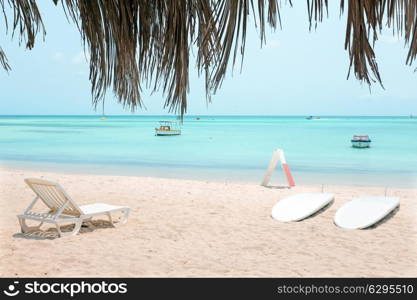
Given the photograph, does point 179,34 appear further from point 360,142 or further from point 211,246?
point 360,142

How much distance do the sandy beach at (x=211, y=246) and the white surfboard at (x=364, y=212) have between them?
0.12 metres

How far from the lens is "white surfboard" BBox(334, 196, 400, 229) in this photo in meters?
4.89

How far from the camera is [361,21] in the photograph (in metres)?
0.70

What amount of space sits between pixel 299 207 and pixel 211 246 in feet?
5.38

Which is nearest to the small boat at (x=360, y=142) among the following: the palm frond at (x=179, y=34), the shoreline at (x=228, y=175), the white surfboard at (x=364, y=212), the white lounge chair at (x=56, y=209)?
the shoreline at (x=228, y=175)

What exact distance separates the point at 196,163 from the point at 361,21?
1612 centimetres

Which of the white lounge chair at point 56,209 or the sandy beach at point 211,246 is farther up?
the white lounge chair at point 56,209

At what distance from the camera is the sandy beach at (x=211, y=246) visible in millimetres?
3498

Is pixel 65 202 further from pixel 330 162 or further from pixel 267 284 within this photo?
pixel 330 162

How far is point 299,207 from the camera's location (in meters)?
5.45

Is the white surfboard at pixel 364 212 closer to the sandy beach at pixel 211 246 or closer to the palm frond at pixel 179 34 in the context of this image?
the sandy beach at pixel 211 246

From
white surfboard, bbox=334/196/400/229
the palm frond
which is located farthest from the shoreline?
the palm frond

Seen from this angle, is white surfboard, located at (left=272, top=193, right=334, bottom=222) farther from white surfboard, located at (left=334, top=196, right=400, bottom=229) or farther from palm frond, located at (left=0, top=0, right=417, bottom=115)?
palm frond, located at (left=0, top=0, right=417, bottom=115)

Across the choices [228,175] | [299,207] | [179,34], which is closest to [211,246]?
[299,207]
